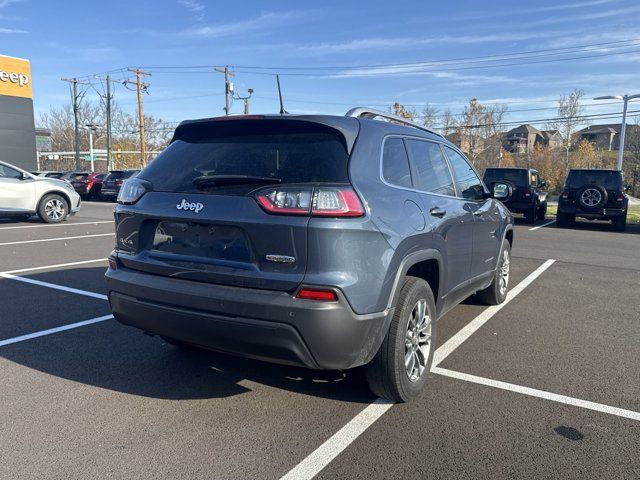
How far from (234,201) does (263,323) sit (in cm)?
→ 71

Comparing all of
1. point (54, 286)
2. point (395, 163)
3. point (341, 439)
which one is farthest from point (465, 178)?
point (54, 286)

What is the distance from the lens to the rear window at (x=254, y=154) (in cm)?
298

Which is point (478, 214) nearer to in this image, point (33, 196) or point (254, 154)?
point (254, 154)

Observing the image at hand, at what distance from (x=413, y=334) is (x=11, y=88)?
3184 cm

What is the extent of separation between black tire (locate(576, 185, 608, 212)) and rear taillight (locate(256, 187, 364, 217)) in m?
14.9

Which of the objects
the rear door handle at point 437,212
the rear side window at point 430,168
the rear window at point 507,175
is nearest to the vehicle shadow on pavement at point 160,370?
the rear door handle at point 437,212

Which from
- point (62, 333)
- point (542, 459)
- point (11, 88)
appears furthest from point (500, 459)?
point (11, 88)

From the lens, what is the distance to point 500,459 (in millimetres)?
2793

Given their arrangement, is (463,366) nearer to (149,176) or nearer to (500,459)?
(500,459)

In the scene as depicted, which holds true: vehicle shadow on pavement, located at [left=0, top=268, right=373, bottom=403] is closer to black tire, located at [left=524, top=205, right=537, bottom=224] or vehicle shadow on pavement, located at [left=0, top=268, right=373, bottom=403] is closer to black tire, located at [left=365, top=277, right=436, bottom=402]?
black tire, located at [left=365, top=277, right=436, bottom=402]

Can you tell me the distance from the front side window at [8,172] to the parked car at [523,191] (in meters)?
13.6

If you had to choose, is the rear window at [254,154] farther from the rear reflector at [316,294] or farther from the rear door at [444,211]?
the rear door at [444,211]

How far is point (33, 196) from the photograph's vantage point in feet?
44.1

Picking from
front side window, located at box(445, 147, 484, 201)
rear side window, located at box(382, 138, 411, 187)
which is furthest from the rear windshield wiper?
front side window, located at box(445, 147, 484, 201)
